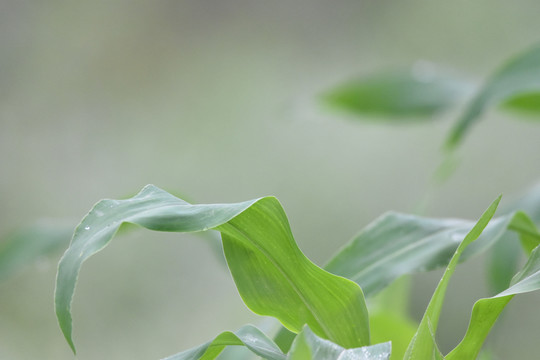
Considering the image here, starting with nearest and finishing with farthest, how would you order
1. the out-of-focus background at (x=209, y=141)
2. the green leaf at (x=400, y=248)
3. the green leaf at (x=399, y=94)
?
the green leaf at (x=400, y=248)
the green leaf at (x=399, y=94)
the out-of-focus background at (x=209, y=141)

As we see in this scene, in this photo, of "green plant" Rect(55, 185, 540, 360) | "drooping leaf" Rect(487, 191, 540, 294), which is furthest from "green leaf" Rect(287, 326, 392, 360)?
"drooping leaf" Rect(487, 191, 540, 294)

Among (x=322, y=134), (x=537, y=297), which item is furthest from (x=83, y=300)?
(x=537, y=297)

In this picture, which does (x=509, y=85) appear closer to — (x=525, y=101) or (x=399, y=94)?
(x=525, y=101)

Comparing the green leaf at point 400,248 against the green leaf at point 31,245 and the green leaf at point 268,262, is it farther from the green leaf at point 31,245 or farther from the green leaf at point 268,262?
the green leaf at point 31,245

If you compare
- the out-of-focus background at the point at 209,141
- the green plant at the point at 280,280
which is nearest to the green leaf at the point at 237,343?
the green plant at the point at 280,280

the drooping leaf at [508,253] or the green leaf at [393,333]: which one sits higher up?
the drooping leaf at [508,253]
